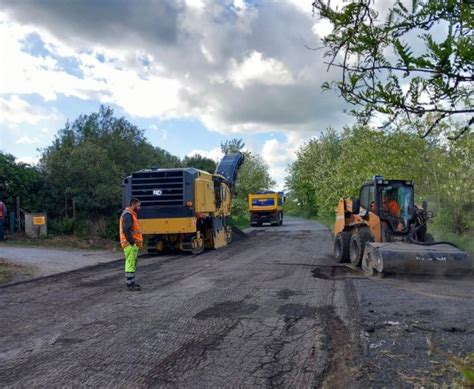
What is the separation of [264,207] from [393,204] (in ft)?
82.5

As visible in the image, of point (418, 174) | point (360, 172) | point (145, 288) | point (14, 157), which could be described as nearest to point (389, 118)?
point (145, 288)

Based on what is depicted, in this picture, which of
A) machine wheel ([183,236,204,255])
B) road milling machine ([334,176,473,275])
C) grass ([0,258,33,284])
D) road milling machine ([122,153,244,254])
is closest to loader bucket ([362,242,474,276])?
road milling machine ([334,176,473,275])


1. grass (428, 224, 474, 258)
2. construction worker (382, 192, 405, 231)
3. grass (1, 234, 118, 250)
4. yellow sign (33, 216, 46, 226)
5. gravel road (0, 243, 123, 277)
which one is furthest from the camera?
yellow sign (33, 216, 46, 226)

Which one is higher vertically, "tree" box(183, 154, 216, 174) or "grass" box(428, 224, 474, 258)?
"tree" box(183, 154, 216, 174)

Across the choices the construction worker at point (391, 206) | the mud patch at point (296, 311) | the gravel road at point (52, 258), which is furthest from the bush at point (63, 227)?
the mud patch at point (296, 311)

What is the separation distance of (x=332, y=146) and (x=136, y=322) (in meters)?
52.4

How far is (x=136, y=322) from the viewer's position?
6.93m

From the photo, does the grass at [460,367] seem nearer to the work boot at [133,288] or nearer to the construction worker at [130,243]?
the work boot at [133,288]

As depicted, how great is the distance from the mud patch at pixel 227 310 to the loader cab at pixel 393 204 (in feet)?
18.5

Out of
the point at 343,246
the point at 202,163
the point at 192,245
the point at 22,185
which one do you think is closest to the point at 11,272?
the point at 192,245

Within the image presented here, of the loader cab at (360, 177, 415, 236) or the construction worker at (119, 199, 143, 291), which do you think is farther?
the loader cab at (360, 177, 415, 236)

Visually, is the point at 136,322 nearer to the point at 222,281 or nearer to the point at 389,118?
the point at 222,281

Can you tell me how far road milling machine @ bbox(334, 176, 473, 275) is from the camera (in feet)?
A: 35.0

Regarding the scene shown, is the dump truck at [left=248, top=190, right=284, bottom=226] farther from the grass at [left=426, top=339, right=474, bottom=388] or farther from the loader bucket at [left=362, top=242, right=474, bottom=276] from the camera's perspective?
the grass at [left=426, top=339, right=474, bottom=388]
